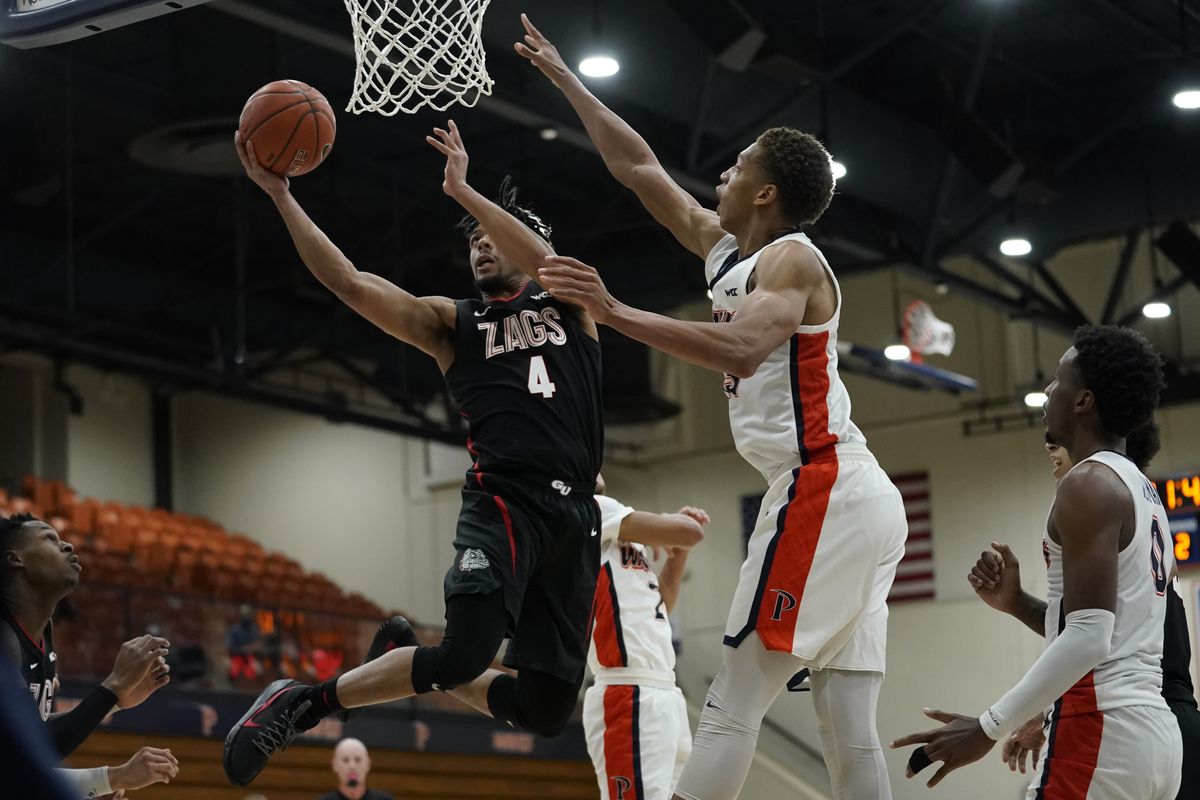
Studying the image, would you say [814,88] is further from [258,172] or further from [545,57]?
[258,172]

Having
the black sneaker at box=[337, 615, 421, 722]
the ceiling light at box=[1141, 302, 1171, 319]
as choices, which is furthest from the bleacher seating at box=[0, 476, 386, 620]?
the black sneaker at box=[337, 615, 421, 722]

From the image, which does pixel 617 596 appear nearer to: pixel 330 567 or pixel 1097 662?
pixel 1097 662

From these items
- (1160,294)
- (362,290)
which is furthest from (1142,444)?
(1160,294)

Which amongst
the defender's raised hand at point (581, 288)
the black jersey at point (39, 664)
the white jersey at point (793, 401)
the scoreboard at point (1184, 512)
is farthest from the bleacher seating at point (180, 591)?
the defender's raised hand at point (581, 288)

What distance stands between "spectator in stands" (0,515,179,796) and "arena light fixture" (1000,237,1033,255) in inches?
457

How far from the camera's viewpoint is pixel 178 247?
66.8 ft

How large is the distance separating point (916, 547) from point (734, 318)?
16.7 meters

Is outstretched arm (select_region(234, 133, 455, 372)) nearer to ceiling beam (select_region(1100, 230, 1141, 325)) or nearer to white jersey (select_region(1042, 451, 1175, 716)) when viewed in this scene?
white jersey (select_region(1042, 451, 1175, 716))

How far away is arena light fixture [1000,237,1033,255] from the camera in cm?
1550

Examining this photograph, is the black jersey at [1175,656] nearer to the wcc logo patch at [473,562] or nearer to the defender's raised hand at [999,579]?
the defender's raised hand at [999,579]

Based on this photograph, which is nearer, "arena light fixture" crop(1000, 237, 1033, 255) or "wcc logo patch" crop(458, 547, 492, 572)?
"wcc logo patch" crop(458, 547, 492, 572)

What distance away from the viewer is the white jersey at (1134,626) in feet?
13.4

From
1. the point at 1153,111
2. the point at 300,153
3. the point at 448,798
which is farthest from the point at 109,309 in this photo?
the point at 300,153

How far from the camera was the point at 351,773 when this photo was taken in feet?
36.4
